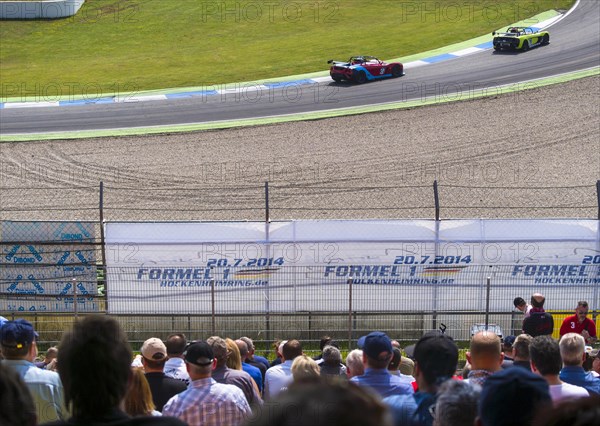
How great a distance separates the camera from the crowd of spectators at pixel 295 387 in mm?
2279

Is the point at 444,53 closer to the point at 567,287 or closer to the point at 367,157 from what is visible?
the point at 367,157

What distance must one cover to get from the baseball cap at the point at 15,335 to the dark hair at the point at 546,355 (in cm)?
287

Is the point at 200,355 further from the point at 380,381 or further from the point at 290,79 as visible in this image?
the point at 290,79

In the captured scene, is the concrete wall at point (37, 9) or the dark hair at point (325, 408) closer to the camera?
the dark hair at point (325, 408)

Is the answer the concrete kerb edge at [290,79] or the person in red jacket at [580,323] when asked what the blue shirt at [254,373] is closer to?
the person in red jacket at [580,323]

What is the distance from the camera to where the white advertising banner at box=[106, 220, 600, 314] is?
1141 centimetres

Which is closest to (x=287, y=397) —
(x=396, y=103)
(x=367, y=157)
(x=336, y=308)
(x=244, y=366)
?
(x=244, y=366)

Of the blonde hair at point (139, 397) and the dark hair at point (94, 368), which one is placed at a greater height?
the dark hair at point (94, 368)

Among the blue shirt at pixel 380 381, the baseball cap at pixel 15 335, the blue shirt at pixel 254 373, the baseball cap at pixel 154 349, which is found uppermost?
the baseball cap at pixel 15 335

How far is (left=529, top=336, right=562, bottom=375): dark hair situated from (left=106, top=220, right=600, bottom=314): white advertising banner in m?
6.23

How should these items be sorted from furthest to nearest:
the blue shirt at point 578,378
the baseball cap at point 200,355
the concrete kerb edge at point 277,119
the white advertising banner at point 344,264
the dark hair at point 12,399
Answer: the concrete kerb edge at point 277,119 → the white advertising banner at point 344,264 → the blue shirt at point 578,378 → the baseball cap at point 200,355 → the dark hair at point 12,399

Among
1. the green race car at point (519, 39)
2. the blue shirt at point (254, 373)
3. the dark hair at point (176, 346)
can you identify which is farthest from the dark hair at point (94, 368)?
the green race car at point (519, 39)

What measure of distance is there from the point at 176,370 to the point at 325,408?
4.71 m

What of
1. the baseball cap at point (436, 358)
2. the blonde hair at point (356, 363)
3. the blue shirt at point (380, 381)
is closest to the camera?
the baseball cap at point (436, 358)
